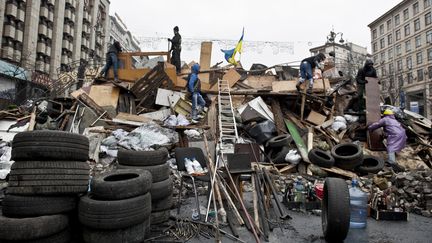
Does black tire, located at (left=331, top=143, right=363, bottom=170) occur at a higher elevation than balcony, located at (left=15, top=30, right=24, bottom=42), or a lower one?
lower

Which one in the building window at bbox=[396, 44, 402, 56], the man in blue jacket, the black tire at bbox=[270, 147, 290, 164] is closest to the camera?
the black tire at bbox=[270, 147, 290, 164]

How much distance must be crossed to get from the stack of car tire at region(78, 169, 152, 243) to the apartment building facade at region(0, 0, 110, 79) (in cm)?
2900

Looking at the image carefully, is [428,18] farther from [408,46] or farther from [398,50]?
[398,50]

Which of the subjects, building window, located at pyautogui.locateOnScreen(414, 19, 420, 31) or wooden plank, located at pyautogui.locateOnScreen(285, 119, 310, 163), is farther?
building window, located at pyautogui.locateOnScreen(414, 19, 420, 31)

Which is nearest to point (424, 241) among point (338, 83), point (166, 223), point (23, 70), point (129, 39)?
point (166, 223)

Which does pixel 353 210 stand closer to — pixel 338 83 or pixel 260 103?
pixel 260 103

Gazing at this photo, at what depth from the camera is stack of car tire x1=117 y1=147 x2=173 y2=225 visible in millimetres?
4102

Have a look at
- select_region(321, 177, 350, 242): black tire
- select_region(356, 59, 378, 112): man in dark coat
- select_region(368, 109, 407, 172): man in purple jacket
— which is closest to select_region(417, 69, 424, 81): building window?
select_region(356, 59, 378, 112): man in dark coat

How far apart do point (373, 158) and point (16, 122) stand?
11164 millimetres

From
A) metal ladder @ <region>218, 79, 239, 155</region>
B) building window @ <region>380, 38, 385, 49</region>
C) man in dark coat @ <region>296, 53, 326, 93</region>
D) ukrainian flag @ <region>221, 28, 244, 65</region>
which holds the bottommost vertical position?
metal ladder @ <region>218, 79, 239, 155</region>

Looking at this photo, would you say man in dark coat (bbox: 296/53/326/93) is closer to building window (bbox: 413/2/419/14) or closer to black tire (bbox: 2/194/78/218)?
black tire (bbox: 2/194/78/218)

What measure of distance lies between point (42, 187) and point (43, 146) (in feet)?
1.59

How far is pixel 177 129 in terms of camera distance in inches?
324

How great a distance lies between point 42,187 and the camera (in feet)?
10.5
